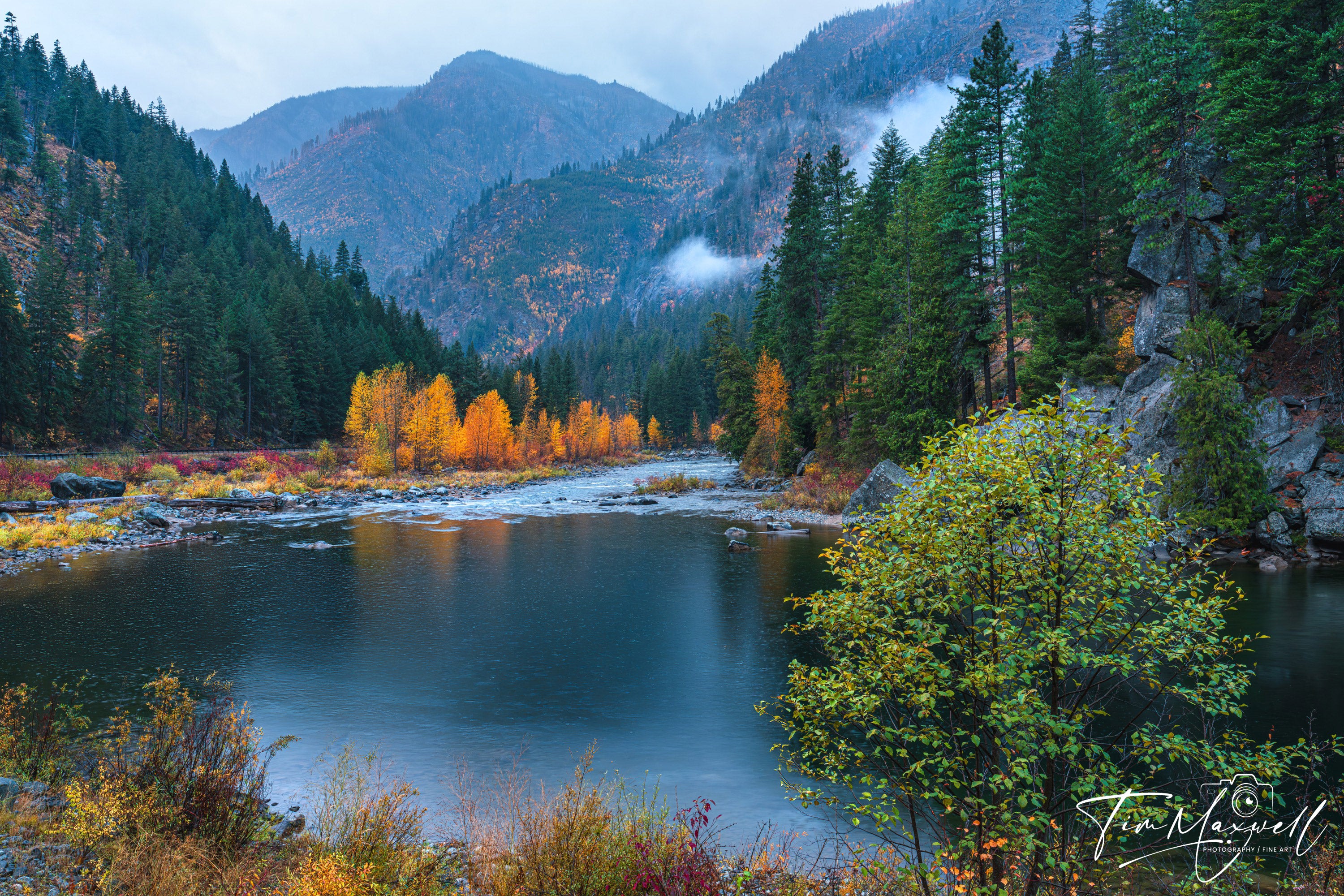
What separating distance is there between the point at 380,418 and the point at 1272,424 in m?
69.3

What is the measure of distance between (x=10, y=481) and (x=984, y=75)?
60605mm

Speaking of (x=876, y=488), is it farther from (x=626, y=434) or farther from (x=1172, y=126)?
(x=626, y=434)

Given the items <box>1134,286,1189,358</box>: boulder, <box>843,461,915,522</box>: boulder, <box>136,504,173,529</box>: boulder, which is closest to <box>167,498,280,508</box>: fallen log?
<box>136,504,173,529</box>: boulder

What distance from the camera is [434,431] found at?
72.2 metres

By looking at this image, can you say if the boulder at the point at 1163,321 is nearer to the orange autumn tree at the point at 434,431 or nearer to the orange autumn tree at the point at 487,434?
the orange autumn tree at the point at 434,431

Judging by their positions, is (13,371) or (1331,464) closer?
(1331,464)

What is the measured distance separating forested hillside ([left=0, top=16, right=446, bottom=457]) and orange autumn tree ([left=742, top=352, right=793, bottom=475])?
204 ft

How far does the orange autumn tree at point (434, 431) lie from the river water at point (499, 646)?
38.2m

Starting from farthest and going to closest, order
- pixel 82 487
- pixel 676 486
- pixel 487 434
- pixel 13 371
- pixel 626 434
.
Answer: pixel 626 434, pixel 487 434, pixel 676 486, pixel 13 371, pixel 82 487

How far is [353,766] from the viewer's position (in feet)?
38.7

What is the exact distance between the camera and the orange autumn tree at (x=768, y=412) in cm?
5838

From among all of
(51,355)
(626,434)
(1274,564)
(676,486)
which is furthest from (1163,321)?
(626,434)

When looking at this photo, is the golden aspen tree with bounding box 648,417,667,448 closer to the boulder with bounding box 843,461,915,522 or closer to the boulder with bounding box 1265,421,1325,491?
the boulder with bounding box 843,461,915,522

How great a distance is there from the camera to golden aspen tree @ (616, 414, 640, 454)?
11544 cm
